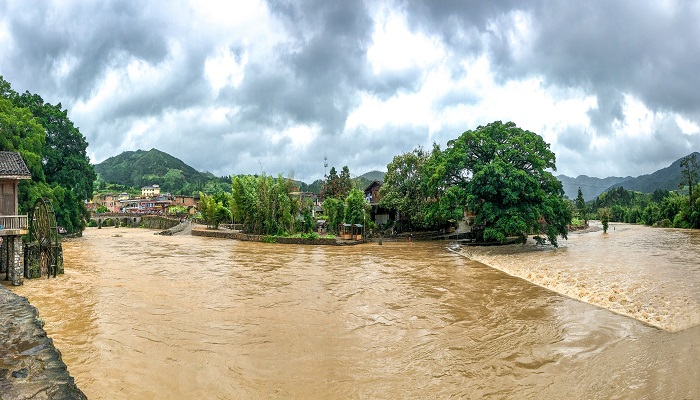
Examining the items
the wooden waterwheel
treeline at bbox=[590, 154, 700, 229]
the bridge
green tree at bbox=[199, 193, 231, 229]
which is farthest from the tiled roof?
treeline at bbox=[590, 154, 700, 229]

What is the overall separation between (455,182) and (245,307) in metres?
22.9

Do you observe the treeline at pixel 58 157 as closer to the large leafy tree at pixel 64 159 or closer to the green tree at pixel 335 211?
the large leafy tree at pixel 64 159

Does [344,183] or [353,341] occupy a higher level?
[344,183]

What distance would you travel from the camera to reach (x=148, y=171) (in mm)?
155875

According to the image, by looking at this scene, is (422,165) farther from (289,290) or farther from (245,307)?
(245,307)

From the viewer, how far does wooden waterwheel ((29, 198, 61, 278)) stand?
1669cm

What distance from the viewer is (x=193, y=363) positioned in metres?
7.51

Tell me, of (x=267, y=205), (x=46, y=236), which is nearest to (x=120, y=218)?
(x=267, y=205)

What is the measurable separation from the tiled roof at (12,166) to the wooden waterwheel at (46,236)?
5.80ft

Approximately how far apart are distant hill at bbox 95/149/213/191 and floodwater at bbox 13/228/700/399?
435 ft

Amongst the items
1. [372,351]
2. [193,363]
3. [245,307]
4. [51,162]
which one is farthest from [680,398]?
[51,162]

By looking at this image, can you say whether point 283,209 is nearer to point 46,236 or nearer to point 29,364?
point 46,236

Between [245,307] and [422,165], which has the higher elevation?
[422,165]

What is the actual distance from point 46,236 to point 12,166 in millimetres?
3218
